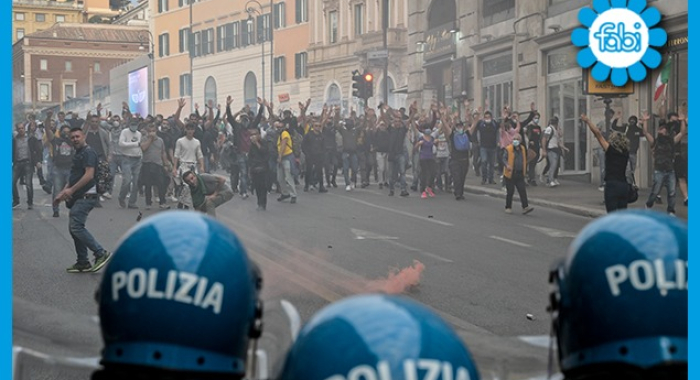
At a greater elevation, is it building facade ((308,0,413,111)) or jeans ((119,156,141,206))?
building facade ((308,0,413,111))

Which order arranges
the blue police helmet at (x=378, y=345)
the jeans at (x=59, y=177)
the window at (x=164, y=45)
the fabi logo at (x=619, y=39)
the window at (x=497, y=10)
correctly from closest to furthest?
the blue police helmet at (x=378, y=345)
the jeans at (x=59, y=177)
the fabi logo at (x=619, y=39)
the window at (x=497, y=10)
the window at (x=164, y=45)

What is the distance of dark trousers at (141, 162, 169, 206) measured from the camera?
19.3 meters

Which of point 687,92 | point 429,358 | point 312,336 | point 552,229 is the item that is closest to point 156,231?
point 312,336

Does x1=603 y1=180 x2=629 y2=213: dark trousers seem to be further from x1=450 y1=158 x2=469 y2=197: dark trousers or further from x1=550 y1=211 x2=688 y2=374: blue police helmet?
x1=550 y1=211 x2=688 y2=374: blue police helmet

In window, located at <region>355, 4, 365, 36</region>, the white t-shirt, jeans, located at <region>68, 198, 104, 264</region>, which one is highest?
window, located at <region>355, 4, 365, 36</region>

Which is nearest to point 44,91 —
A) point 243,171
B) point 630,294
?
point 243,171

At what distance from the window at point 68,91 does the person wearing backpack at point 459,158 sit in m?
13.9

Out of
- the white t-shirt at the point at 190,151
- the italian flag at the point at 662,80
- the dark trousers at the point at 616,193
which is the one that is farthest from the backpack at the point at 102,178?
the italian flag at the point at 662,80

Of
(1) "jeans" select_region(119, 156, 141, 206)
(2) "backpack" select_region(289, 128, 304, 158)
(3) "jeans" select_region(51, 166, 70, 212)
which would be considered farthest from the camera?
(2) "backpack" select_region(289, 128, 304, 158)

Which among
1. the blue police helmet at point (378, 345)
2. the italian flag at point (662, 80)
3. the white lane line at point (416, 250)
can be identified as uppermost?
the italian flag at point (662, 80)

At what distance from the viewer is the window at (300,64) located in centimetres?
3250

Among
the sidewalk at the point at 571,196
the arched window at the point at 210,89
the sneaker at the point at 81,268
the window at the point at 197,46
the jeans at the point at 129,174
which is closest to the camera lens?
the sneaker at the point at 81,268

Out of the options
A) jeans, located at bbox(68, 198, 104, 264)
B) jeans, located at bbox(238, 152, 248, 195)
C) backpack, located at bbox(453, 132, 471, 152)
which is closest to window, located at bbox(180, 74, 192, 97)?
jeans, located at bbox(238, 152, 248, 195)

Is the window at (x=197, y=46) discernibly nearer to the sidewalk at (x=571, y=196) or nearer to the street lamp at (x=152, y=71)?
the street lamp at (x=152, y=71)
